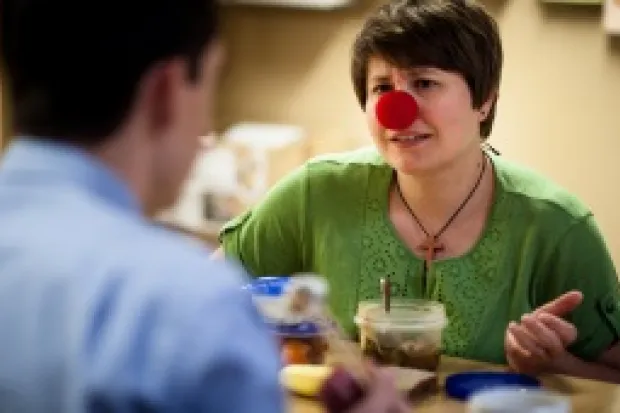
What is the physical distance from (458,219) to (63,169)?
1.12 m

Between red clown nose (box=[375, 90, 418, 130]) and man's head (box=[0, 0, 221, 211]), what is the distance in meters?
0.92

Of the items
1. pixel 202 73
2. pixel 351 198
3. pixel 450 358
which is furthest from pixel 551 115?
pixel 202 73

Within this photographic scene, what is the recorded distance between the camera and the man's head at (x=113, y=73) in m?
0.85

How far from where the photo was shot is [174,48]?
34.4 inches

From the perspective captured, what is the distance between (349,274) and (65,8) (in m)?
1.12

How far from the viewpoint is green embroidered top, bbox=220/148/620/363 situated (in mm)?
1827

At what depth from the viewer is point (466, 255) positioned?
6.06 ft

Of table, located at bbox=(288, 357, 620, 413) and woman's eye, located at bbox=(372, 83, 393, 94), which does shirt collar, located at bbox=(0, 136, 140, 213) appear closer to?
table, located at bbox=(288, 357, 620, 413)

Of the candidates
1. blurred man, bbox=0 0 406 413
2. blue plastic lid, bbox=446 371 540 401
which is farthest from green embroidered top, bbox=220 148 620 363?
blurred man, bbox=0 0 406 413

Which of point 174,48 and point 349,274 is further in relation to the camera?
point 349,274

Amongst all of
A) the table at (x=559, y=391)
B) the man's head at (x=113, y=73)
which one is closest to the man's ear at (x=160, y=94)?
the man's head at (x=113, y=73)

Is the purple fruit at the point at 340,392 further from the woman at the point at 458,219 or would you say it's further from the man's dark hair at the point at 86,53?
the woman at the point at 458,219

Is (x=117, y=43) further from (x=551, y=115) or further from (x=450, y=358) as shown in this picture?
(x=551, y=115)

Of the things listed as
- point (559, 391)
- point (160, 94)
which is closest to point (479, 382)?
point (559, 391)
